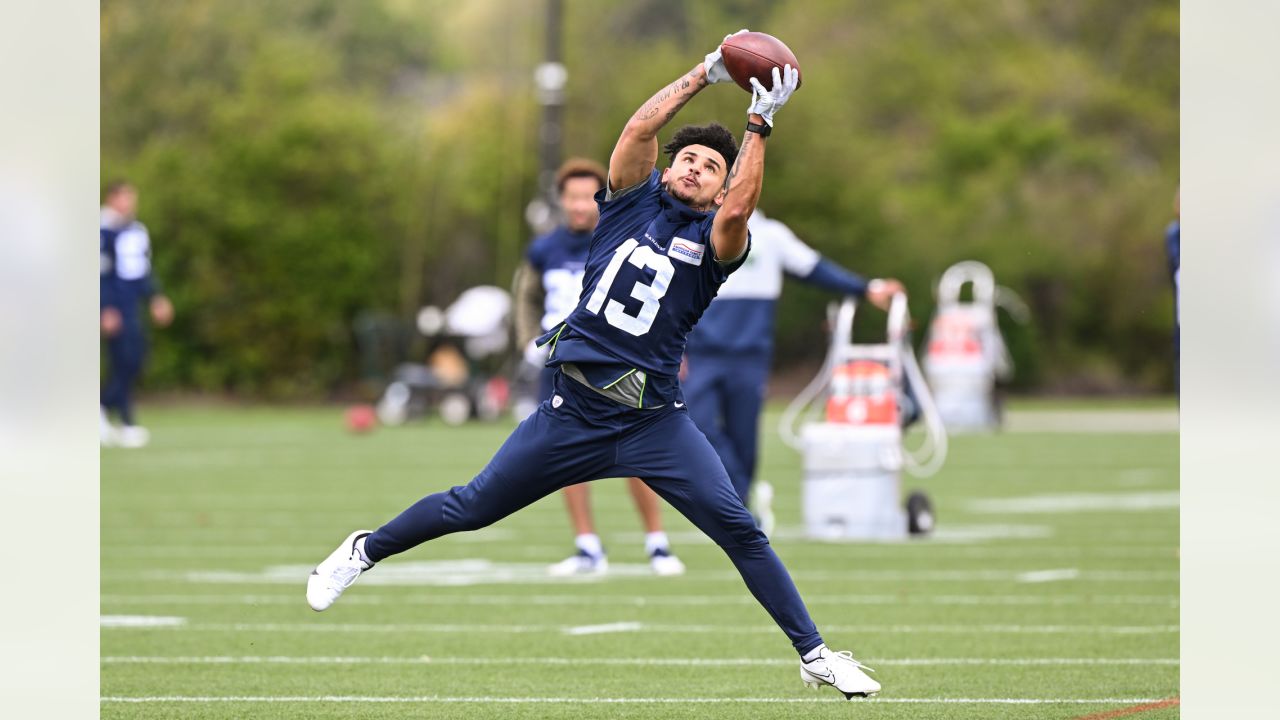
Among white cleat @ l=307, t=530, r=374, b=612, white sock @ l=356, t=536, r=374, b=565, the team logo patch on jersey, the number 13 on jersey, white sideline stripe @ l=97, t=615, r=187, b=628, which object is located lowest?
white sideline stripe @ l=97, t=615, r=187, b=628

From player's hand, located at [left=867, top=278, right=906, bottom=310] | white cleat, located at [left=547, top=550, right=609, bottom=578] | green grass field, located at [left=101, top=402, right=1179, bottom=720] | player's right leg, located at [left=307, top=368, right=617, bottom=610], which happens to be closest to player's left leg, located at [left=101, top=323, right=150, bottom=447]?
green grass field, located at [left=101, top=402, right=1179, bottom=720]

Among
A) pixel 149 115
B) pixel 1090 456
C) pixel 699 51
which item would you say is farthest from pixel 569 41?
pixel 1090 456

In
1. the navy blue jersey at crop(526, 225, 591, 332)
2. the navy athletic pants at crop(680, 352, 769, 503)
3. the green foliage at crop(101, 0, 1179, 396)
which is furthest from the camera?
the green foliage at crop(101, 0, 1179, 396)

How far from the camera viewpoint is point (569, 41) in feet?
128

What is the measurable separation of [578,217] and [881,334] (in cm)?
2359

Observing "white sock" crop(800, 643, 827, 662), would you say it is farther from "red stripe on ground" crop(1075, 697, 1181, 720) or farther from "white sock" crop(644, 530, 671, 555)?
"white sock" crop(644, 530, 671, 555)

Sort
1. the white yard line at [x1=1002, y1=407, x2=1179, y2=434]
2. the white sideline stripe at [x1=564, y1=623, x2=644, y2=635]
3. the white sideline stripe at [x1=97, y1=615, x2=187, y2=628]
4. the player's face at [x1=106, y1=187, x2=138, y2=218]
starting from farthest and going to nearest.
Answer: the white yard line at [x1=1002, y1=407, x2=1179, y2=434], the player's face at [x1=106, y1=187, x2=138, y2=218], the white sideline stripe at [x1=97, y1=615, x2=187, y2=628], the white sideline stripe at [x1=564, y1=623, x2=644, y2=635]

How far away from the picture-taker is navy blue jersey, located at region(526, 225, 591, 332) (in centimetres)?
1017

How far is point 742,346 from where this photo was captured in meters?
11.2

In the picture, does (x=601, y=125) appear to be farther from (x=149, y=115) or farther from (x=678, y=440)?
(x=678, y=440)

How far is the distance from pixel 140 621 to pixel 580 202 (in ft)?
10.2

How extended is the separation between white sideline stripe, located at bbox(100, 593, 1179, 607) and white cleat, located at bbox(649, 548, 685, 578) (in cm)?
80
